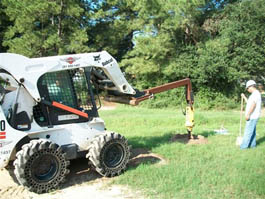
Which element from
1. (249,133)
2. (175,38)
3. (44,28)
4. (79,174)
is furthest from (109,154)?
(175,38)

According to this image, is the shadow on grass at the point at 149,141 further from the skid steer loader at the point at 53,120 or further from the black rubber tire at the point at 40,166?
the black rubber tire at the point at 40,166

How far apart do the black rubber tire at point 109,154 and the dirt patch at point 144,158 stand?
65 centimetres

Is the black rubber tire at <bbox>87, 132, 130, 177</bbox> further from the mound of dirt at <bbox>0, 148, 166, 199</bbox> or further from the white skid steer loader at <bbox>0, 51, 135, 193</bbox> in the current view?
the mound of dirt at <bbox>0, 148, 166, 199</bbox>

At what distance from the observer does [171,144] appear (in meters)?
8.59

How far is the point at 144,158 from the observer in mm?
7258

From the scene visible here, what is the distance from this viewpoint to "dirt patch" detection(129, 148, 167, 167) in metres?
7.00

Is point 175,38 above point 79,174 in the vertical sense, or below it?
above

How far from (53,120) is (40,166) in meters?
0.93

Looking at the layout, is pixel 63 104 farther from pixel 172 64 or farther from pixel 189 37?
pixel 189 37

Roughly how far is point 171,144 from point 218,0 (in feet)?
66.1

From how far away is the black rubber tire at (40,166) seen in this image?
5.12m

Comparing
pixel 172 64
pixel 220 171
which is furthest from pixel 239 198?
pixel 172 64

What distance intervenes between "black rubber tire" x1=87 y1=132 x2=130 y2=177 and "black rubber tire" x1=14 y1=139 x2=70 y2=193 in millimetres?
640

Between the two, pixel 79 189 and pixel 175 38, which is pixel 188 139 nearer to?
pixel 79 189
